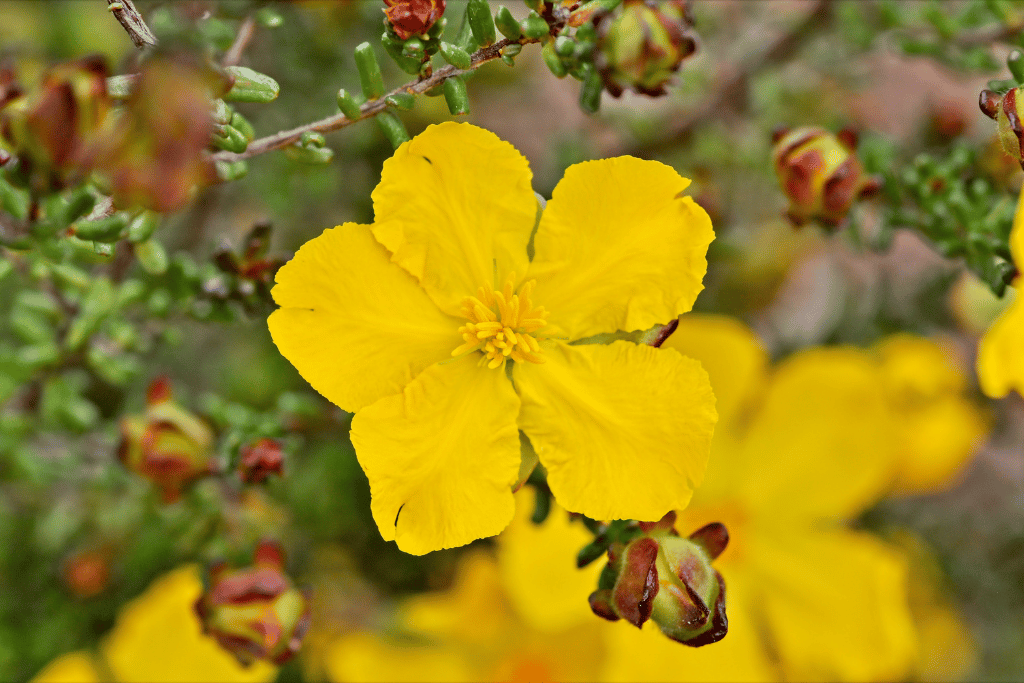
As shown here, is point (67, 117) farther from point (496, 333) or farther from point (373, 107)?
point (496, 333)

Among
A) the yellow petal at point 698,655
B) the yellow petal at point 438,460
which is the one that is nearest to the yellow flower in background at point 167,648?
the yellow petal at point 698,655

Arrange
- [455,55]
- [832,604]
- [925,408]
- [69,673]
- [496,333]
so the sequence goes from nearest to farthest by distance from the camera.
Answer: [455,55], [496,333], [69,673], [832,604], [925,408]

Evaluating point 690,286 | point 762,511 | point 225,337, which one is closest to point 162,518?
point 225,337

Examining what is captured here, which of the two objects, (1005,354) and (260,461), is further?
(260,461)

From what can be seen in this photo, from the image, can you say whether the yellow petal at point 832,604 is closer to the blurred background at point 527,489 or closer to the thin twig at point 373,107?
the blurred background at point 527,489

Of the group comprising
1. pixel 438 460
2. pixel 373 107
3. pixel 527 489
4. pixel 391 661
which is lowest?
pixel 391 661

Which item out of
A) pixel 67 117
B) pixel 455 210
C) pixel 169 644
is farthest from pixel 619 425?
pixel 169 644

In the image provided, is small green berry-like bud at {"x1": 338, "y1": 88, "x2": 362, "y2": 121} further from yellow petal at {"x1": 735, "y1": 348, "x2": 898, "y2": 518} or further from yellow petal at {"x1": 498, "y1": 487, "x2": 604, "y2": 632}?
yellow petal at {"x1": 735, "y1": 348, "x2": 898, "y2": 518}
